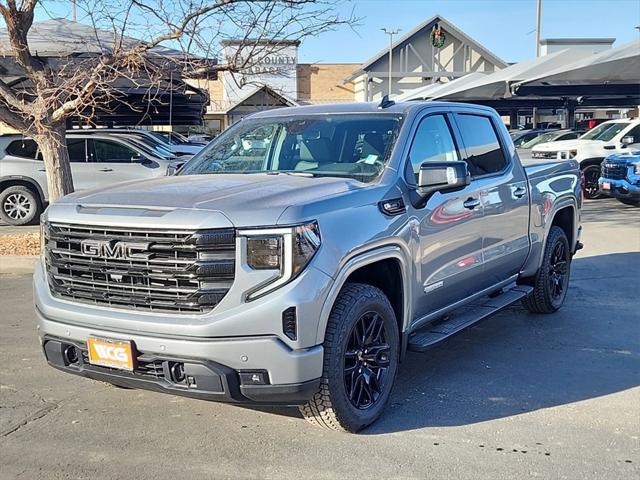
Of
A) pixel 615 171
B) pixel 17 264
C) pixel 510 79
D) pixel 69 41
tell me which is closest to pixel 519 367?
pixel 17 264

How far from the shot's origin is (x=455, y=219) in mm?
4797

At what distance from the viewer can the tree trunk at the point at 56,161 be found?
992cm

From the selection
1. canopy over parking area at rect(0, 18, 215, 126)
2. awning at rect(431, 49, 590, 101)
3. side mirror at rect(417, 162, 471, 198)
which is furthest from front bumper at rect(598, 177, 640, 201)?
side mirror at rect(417, 162, 471, 198)

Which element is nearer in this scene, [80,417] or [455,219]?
[80,417]

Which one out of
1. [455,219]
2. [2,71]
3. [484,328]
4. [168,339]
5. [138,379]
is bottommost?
[484,328]

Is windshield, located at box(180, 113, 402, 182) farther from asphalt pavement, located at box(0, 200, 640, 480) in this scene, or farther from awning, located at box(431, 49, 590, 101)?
awning, located at box(431, 49, 590, 101)

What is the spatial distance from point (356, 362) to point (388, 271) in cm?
64

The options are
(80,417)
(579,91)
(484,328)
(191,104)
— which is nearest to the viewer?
(80,417)

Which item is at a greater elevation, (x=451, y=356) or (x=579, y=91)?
(x=579, y=91)

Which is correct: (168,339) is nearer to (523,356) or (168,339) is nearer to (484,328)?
(523,356)

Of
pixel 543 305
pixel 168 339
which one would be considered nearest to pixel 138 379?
pixel 168 339

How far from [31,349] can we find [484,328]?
12.8 feet

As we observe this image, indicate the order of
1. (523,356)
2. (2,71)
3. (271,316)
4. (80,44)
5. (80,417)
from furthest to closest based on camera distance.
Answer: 1. (2,71)
2. (80,44)
3. (523,356)
4. (80,417)
5. (271,316)

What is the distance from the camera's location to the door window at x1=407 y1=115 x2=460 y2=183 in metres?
4.63
